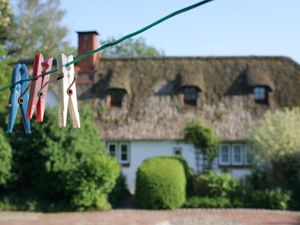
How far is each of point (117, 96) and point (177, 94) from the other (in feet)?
10.4

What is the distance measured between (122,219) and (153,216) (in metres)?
1.23

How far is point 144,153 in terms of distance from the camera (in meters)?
25.5

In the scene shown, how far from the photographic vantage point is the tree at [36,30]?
40.0 metres

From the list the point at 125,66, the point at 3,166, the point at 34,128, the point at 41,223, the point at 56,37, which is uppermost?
the point at 56,37

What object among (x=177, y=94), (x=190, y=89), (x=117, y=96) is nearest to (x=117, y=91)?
(x=117, y=96)

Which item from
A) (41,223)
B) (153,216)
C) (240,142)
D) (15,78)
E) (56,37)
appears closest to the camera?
(15,78)

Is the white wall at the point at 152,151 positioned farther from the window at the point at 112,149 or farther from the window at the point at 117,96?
the window at the point at 117,96

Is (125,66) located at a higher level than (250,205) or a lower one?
higher

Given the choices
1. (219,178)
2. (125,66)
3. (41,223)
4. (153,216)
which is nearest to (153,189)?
(153,216)

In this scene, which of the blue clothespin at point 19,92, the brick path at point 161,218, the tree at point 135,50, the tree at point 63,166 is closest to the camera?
the blue clothespin at point 19,92

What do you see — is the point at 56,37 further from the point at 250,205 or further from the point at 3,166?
the point at 250,205

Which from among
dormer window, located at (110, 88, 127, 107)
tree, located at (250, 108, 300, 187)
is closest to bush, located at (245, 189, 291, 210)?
tree, located at (250, 108, 300, 187)

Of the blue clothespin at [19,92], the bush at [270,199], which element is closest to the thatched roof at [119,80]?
the bush at [270,199]

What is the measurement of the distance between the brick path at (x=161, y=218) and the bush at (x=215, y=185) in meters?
1.45
